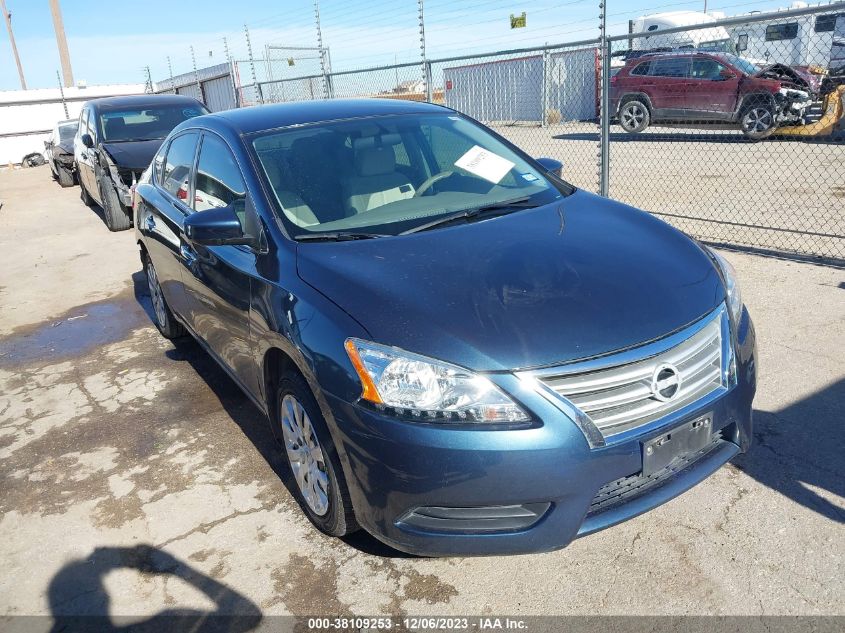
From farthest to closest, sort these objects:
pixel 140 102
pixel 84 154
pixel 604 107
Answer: pixel 84 154
pixel 140 102
pixel 604 107

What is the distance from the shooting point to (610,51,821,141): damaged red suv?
42.1 feet

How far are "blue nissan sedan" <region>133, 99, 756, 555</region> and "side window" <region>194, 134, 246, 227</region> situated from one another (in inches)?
0.8

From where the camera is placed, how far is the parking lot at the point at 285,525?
2488 mm

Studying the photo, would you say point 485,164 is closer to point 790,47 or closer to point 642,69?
point 642,69

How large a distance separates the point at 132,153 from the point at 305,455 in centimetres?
767

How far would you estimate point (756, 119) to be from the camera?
42.9 ft

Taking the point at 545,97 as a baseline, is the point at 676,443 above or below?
below

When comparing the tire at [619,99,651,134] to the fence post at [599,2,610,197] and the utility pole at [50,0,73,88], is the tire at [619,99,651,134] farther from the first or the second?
the utility pole at [50,0,73,88]

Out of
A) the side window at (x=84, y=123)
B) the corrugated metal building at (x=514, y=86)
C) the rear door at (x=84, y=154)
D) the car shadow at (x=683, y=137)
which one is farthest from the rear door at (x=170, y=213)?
the corrugated metal building at (x=514, y=86)

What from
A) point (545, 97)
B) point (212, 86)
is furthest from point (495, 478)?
point (212, 86)

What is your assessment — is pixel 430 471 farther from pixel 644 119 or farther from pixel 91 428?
pixel 644 119

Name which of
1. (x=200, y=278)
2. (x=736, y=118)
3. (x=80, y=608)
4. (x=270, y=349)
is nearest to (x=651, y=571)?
(x=270, y=349)

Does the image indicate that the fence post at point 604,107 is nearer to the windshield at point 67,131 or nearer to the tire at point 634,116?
the tire at point 634,116

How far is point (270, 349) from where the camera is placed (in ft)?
9.41
